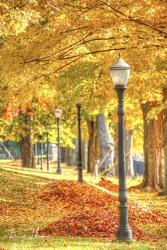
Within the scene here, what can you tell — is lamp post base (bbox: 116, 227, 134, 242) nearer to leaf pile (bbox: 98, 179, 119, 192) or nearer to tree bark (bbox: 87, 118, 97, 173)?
leaf pile (bbox: 98, 179, 119, 192)

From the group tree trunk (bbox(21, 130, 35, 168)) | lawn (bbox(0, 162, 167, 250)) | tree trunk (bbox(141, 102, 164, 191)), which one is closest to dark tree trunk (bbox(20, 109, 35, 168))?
tree trunk (bbox(21, 130, 35, 168))

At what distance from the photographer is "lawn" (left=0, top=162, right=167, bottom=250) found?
47.2ft

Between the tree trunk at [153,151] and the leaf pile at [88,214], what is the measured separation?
703 centimetres

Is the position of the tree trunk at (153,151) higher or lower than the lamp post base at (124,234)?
higher

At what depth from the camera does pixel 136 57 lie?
65.6ft

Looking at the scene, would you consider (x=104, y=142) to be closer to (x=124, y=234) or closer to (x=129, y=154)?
(x=129, y=154)

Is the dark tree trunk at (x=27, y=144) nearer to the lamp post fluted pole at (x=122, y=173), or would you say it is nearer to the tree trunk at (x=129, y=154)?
the tree trunk at (x=129, y=154)

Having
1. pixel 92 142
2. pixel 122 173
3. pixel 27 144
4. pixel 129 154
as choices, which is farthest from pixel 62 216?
pixel 129 154

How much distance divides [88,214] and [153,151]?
16816mm

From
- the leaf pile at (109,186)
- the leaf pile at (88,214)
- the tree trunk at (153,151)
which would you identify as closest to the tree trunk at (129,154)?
the tree trunk at (153,151)

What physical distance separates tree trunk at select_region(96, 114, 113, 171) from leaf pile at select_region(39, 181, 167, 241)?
740 inches

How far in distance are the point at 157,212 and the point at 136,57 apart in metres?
5.51

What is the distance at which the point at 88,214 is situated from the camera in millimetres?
17578

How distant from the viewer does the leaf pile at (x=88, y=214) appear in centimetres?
1638
